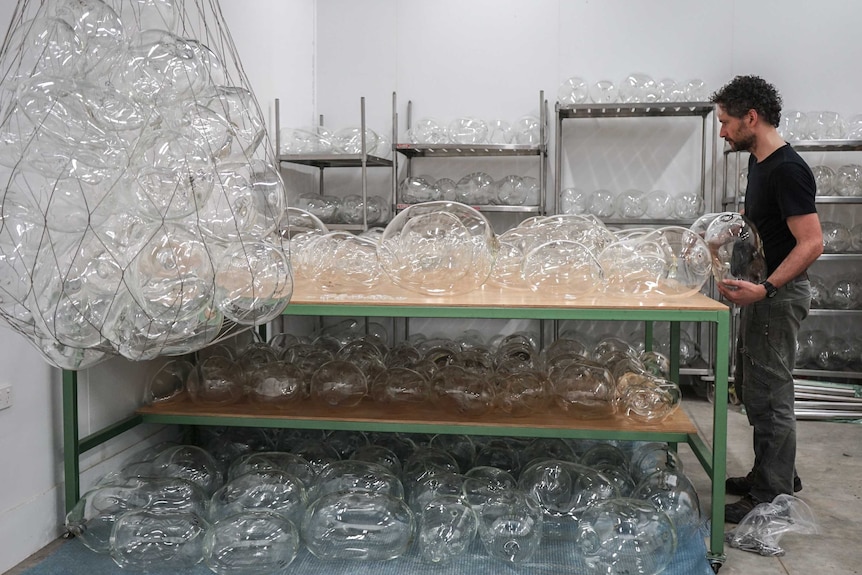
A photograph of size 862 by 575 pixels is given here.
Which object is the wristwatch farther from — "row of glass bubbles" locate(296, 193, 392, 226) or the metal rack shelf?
"row of glass bubbles" locate(296, 193, 392, 226)

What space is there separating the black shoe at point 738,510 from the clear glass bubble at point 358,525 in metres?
1.28

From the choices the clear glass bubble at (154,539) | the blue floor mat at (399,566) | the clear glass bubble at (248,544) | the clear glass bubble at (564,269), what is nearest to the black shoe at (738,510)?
the blue floor mat at (399,566)

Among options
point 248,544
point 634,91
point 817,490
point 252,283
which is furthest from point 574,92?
point 252,283

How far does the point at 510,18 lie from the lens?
17.3 feet

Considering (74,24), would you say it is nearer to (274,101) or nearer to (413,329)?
(274,101)

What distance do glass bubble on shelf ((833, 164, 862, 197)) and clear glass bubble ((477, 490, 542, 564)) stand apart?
355cm

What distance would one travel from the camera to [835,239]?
467 cm

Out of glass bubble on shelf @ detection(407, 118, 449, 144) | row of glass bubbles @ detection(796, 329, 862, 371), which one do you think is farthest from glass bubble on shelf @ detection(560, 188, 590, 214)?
row of glass bubbles @ detection(796, 329, 862, 371)

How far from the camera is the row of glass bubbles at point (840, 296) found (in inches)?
187

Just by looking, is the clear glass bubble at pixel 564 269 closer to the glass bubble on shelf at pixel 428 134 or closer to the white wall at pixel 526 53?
the glass bubble on shelf at pixel 428 134

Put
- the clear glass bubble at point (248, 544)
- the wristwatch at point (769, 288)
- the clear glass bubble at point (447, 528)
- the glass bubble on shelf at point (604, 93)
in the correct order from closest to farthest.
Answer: the clear glass bubble at point (248, 544), the clear glass bubble at point (447, 528), the wristwatch at point (769, 288), the glass bubble on shelf at point (604, 93)

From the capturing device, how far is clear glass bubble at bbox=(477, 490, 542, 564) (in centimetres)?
225

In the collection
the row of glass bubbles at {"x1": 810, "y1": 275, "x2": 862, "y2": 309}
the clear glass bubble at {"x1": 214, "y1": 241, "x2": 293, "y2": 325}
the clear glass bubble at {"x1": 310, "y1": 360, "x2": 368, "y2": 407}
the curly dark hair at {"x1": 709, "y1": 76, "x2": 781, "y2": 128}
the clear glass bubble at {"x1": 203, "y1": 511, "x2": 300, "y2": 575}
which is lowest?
the clear glass bubble at {"x1": 203, "y1": 511, "x2": 300, "y2": 575}

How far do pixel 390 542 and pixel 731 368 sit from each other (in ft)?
11.4
